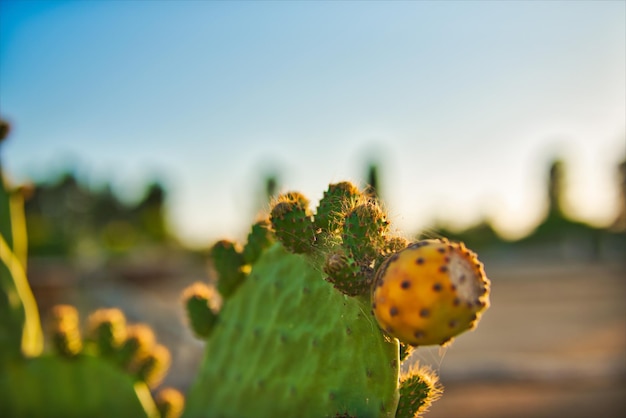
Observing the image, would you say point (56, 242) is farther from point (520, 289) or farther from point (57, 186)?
point (520, 289)

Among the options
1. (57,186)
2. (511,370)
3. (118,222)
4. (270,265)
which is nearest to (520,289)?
(511,370)

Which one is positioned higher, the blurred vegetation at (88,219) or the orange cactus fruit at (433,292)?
the blurred vegetation at (88,219)

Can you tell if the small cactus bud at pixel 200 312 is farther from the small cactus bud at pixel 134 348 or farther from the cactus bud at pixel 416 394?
the cactus bud at pixel 416 394

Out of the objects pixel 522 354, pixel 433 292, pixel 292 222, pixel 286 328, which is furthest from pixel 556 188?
pixel 433 292

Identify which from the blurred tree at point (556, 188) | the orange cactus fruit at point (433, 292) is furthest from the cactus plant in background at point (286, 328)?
the blurred tree at point (556, 188)

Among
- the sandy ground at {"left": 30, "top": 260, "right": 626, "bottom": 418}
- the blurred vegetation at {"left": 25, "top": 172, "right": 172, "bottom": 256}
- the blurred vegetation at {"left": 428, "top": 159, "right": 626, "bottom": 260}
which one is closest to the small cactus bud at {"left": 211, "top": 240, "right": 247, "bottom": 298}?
the sandy ground at {"left": 30, "top": 260, "right": 626, "bottom": 418}

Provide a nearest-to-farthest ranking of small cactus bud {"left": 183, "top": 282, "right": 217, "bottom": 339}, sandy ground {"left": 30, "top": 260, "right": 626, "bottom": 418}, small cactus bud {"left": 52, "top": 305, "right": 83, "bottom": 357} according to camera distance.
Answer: small cactus bud {"left": 183, "top": 282, "right": 217, "bottom": 339}
small cactus bud {"left": 52, "top": 305, "right": 83, "bottom": 357}
sandy ground {"left": 30, "top": 260, "right": 626, "bottom": 418}

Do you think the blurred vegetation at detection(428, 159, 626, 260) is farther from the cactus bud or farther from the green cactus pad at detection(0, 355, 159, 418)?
the cactus bud

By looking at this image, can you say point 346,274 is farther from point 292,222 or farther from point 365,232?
point 292,222
